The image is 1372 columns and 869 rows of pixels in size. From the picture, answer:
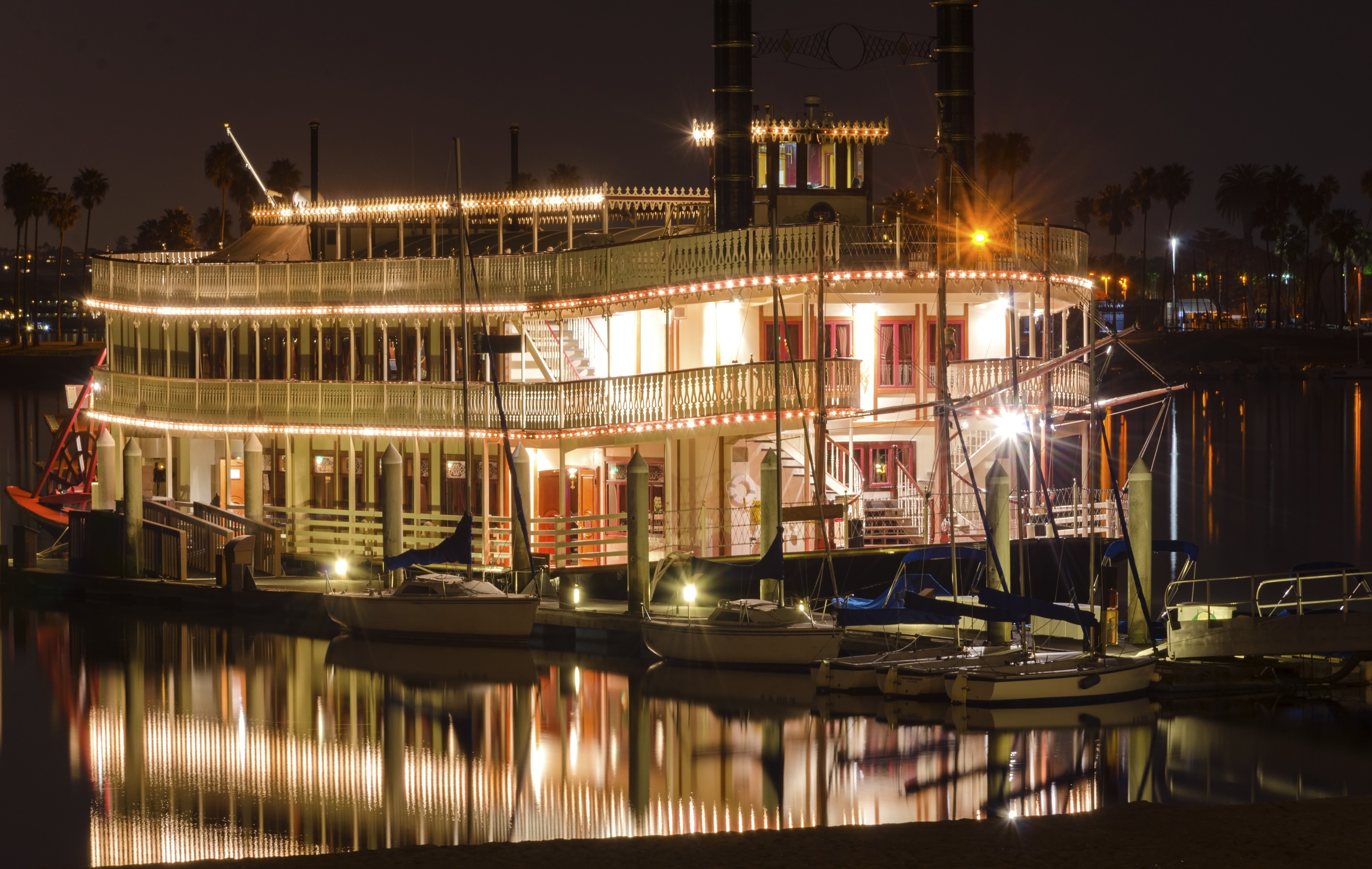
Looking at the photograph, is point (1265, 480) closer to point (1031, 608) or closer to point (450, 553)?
point (450, 553)

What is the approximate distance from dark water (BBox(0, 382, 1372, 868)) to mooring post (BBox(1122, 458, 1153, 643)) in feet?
7.24

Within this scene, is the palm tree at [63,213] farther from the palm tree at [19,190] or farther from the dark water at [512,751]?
the dark water at [512,751]

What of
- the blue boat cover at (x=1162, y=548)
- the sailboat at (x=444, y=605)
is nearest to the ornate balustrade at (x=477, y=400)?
the sailboat at (x=444, y=605)

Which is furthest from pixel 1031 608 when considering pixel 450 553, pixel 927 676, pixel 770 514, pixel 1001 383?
pixel 450 553

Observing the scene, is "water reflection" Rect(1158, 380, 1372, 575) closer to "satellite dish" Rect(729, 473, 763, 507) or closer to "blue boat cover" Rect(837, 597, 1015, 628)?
"blue boat cover" Rect(837, 597, 1015, 628)

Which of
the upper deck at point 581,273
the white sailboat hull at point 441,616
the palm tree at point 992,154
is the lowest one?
the white sailboat hull at point 441,616

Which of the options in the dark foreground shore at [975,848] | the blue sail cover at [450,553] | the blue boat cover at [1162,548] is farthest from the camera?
the blue sail cover at [450,553]

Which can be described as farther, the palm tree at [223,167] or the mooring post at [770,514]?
the palm tree at [223,167]

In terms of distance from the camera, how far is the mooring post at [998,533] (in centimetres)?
2633

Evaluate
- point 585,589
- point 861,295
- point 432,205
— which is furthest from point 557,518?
point 432,205

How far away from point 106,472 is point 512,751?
17633mm

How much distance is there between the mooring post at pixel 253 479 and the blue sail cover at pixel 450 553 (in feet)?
21.5

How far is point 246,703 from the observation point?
90.5 feet

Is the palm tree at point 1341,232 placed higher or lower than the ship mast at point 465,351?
higher
